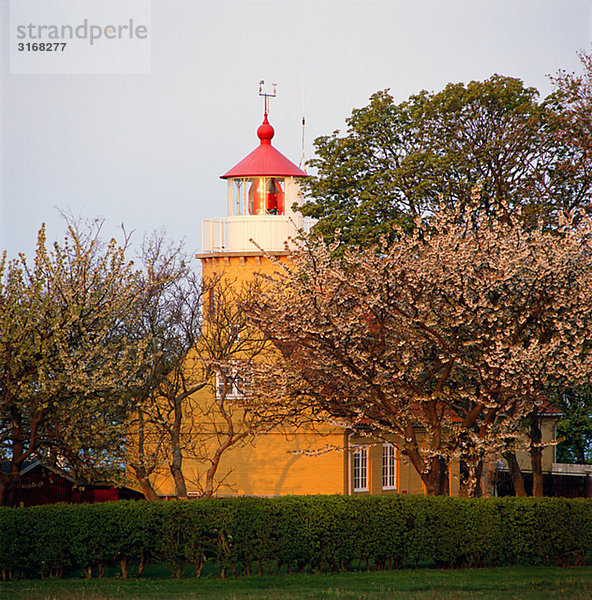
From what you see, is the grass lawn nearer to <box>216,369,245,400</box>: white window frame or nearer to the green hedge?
the green hedge

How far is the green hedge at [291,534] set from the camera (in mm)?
17078

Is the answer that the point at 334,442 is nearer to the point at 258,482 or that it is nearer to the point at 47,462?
the point at 258,482

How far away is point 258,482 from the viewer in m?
26.3

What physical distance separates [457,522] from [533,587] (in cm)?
277

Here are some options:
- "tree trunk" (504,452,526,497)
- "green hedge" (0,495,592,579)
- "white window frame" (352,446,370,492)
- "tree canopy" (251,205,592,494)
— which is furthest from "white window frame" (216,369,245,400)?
"tree trunk" (504,452,526,497)

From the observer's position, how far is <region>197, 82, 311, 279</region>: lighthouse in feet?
97.4

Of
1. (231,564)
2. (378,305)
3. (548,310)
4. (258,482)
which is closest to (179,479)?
(258,482)

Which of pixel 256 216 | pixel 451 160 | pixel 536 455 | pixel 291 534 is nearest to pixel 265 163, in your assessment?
pixel 256 216

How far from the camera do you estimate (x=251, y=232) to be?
30.3m

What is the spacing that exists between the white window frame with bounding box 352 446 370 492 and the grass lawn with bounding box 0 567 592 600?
833cm

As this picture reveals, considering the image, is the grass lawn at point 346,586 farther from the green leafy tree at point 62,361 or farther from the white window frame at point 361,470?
the white window frame at point 361,470

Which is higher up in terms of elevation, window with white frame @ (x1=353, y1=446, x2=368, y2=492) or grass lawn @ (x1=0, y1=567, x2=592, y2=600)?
window with white frame @ (x1=353, y1=446, x2=368, y2=492)

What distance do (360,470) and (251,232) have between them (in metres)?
8.82

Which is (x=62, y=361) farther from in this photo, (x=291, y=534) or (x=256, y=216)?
(x=256, y=216)
